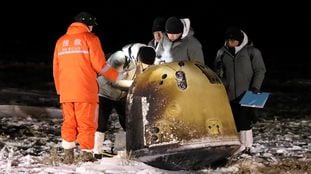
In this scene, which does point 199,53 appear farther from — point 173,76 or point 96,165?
point 96,165

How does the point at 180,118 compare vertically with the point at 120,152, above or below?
above

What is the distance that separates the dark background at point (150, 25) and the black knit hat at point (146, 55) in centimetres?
1725

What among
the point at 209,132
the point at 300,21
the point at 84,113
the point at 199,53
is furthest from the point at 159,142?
the point at 300,21

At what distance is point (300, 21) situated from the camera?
1804 inches

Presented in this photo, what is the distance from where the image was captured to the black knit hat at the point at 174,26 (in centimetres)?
662

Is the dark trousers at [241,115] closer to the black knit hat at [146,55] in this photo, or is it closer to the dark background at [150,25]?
the black knit hat at [146,55]

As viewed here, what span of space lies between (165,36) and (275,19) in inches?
1635

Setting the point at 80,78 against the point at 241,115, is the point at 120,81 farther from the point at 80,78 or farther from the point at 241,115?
the point at 241,115

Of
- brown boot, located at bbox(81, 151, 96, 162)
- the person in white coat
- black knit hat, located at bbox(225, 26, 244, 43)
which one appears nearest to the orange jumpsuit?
brown boot, located at bbox(81, 151, 96, 162)

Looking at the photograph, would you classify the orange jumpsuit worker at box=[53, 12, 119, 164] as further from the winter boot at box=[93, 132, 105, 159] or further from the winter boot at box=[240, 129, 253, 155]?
the winter boot at box=[240, 129, 253, 155]

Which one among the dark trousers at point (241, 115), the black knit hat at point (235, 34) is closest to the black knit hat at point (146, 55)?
the black knit hat at point (235, 34)

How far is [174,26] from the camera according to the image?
6641 millimetres

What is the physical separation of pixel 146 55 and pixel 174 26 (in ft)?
1.68

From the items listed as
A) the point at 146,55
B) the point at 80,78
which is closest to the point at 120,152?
the point at 80,78
